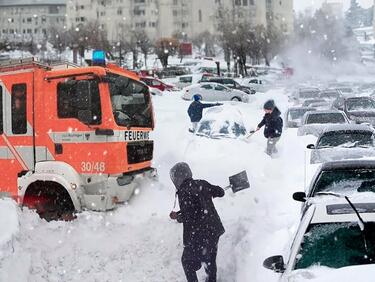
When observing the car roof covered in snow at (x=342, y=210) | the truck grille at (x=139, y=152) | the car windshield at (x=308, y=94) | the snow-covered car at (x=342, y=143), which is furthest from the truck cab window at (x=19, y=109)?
the car windshield at (x=308, y=94)

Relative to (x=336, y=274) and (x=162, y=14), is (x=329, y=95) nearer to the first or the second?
(x=336, y=274)

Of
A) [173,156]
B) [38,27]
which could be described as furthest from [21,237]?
[38,27]

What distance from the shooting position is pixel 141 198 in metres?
9.24

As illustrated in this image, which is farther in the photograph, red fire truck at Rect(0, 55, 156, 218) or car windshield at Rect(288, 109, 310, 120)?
car windshield at Rect(288, 109, 310, 120)

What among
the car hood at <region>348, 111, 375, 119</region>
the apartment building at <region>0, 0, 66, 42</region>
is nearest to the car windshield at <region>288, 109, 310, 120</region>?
the car hood at <region>348, 111, 375, 119</region>

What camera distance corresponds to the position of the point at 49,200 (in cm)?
904

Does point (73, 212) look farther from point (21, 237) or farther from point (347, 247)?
point (347, 247)

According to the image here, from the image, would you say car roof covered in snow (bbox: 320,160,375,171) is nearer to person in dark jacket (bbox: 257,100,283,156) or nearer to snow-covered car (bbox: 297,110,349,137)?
person in dark jacket (bbox: 257,100,283,156)

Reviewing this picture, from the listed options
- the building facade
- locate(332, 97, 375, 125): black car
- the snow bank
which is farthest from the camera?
the building facade

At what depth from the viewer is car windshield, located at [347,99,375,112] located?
884 inches

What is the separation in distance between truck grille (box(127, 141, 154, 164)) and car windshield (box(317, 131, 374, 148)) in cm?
480

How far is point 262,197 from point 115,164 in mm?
3317

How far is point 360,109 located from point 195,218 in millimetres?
17516

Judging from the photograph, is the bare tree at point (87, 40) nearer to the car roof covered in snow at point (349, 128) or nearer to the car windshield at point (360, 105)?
the car windshield at point (360, 105)
